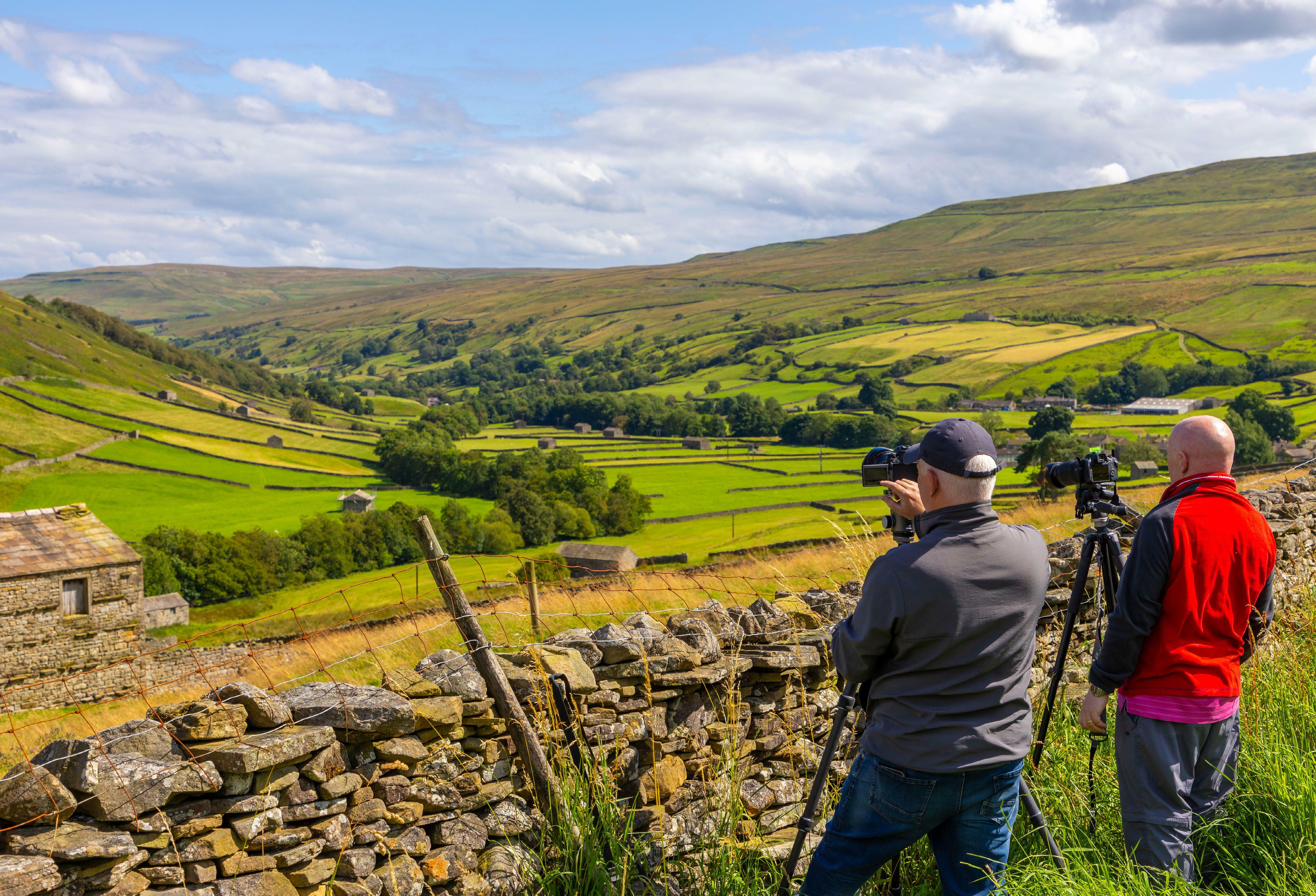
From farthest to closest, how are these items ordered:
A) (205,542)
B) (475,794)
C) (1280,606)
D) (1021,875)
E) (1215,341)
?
(1215,341), (205,542), (1280,606), (475,794), (1021,875)

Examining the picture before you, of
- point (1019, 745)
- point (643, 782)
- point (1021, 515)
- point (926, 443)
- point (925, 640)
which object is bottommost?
point (1021, 515)

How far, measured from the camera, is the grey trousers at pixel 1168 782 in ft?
12.4

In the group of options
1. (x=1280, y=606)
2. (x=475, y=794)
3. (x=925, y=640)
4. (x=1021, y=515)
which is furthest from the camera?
(x=1021, y=515)

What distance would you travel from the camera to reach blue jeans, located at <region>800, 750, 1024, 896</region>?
3199mm

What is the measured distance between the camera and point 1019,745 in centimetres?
330

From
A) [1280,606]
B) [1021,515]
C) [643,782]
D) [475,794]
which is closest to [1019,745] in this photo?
[643,782]

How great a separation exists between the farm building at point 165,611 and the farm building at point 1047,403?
78023 millimetres

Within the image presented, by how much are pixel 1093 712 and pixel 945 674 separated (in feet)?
4.23

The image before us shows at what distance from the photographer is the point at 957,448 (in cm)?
322

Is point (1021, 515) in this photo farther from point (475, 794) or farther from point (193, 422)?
point (193, 422)

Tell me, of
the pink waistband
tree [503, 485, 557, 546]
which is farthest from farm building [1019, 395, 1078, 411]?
the pink waistband

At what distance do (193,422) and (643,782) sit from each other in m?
110

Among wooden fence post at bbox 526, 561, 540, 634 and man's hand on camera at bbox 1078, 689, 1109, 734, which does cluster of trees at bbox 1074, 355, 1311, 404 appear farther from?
man's hand on camera at bbox 1078, 689, 1109, 734

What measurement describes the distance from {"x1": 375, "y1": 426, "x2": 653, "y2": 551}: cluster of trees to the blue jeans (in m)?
59.6
